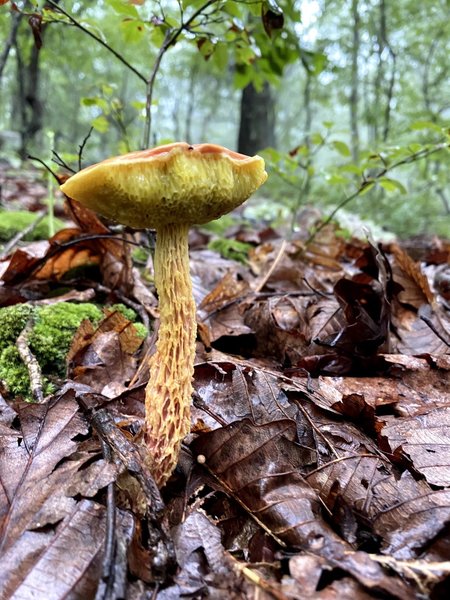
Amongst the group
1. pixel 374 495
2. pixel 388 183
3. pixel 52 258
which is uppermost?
pixel 388 183

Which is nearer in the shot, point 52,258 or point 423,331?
point 423,331

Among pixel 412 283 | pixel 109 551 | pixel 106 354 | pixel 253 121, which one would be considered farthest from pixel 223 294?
pixel 253 121

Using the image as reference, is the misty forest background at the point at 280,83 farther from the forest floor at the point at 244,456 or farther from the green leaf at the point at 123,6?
the forest floor at the point at 244,456

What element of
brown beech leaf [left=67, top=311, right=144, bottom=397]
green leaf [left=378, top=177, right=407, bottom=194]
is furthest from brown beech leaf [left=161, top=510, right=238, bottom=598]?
green leaf [left=378, top=177, right=407, bottom=194]

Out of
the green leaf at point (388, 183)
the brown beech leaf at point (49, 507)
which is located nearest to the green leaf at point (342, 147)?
the green leaf at point (388, 183)

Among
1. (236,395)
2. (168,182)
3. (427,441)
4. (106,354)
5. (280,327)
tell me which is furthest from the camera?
(280,327)

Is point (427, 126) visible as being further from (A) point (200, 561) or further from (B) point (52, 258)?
(A) point (200, 561)
